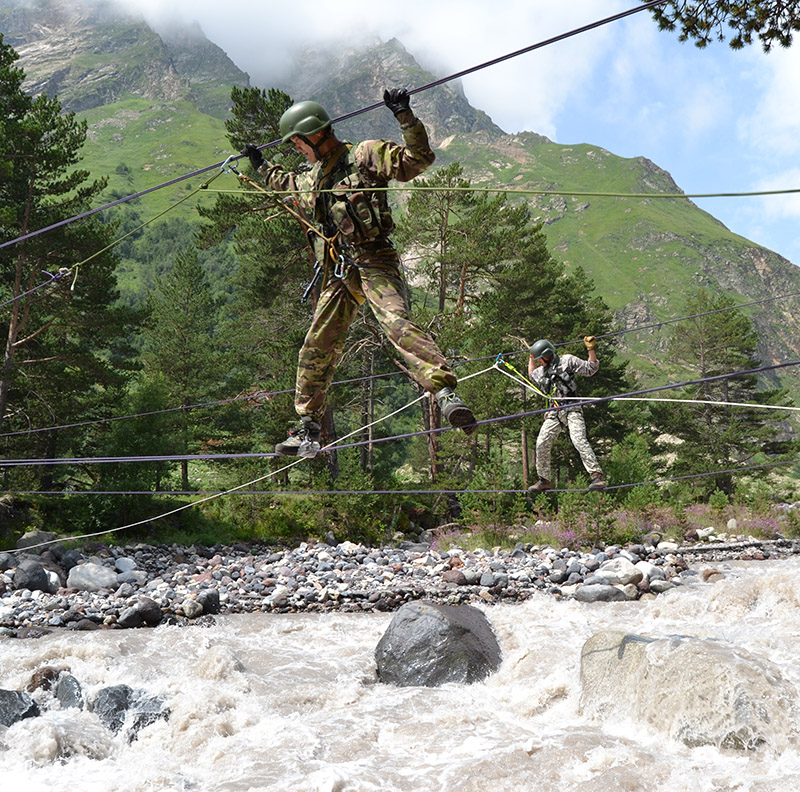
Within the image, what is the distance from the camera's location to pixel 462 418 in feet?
13.3

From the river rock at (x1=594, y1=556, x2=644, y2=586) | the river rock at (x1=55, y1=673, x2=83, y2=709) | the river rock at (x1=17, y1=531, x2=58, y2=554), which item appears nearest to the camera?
the river rock at (x1=55, y1=673, x2=83, y2=709)

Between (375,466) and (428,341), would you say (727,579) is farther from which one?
(375,466)

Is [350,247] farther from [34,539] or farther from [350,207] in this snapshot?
[34,539]

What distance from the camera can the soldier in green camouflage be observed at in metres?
4.05

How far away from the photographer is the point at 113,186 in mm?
154125

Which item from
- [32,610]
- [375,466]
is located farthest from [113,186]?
[32,610]

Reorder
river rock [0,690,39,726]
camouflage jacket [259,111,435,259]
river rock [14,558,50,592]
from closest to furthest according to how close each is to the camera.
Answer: camouflage jacket [259,111,435,259], river rock [0,690,39,726], river rock [14,558,50,592]

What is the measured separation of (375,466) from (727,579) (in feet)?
Result: 59.7

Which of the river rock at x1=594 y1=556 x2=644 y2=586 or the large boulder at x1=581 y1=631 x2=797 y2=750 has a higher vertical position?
the large boulder at x1=581 y1=631 x2=797 y2=750

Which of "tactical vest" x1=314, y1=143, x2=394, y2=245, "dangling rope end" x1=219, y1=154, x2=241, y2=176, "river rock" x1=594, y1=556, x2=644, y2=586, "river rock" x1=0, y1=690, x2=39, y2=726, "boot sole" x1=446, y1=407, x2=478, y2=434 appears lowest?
"river rock" x1=594, y1=556, x2=644, y2=586

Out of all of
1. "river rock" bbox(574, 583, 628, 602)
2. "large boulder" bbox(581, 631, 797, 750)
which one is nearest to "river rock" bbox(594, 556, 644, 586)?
"river rock" bbox(574, 583, 628, 602)

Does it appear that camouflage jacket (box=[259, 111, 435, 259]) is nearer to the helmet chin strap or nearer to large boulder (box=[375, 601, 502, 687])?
the helmet chin strap

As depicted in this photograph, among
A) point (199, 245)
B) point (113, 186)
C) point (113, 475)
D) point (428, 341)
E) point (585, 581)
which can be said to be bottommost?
point (585, 581)

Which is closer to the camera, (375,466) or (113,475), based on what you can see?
(113,475)
